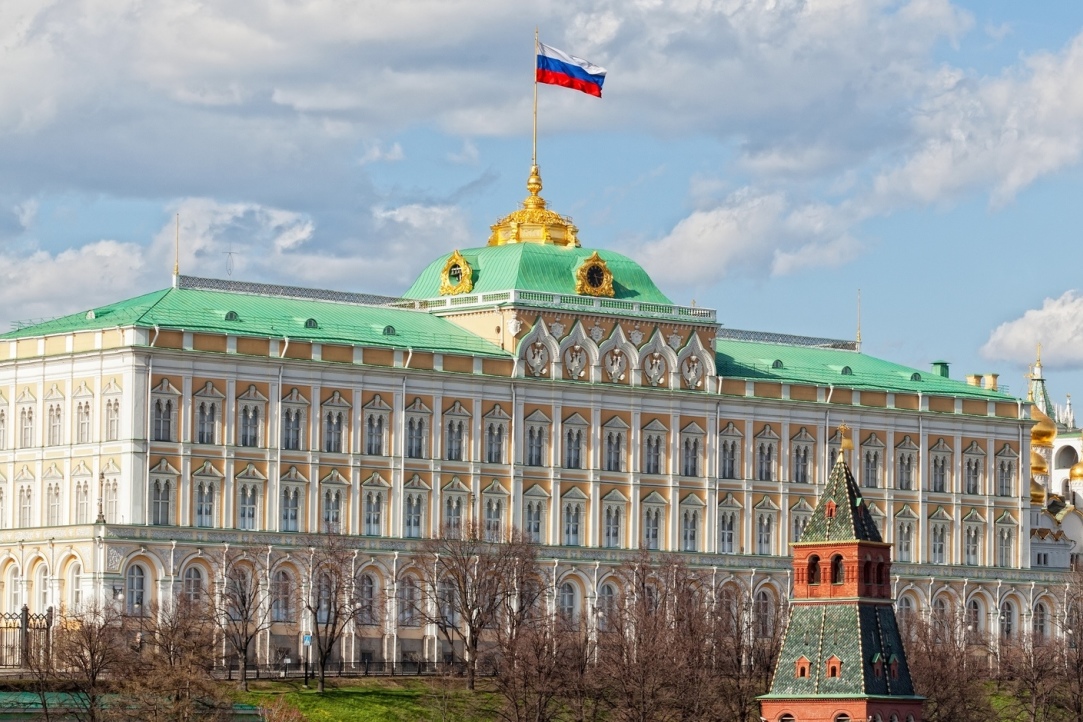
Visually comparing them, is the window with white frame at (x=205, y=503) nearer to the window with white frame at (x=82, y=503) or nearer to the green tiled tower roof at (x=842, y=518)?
the window with white frame at (x=82, y=503)

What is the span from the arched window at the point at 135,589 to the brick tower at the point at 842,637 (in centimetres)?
4456

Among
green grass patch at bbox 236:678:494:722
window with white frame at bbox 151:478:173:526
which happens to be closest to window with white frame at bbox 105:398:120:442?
window with white frame at bbox 151:478:173:526

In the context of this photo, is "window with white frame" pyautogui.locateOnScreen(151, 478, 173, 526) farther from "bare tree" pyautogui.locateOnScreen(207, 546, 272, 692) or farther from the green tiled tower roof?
the green tiled tower roof

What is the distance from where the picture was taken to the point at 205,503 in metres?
199

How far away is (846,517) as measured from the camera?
552 ft

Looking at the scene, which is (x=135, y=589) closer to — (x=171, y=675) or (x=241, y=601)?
(x=241, y=601)

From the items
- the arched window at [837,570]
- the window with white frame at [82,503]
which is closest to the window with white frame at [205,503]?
the window with white frame at [82,503]

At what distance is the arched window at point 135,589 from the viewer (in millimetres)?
192500

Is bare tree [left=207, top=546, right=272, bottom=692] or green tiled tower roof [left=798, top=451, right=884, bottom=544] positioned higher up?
green tiled tower roof [left=798, top=451, right=884, bottom=544]

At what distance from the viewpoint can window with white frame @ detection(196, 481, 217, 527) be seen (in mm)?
198500

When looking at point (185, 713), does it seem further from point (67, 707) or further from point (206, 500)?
point (206, 500)

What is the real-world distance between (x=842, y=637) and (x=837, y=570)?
13.2ft

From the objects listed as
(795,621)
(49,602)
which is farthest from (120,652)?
(795,621)

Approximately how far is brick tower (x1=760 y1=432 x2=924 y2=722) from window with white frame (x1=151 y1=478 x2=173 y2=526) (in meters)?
46.0
